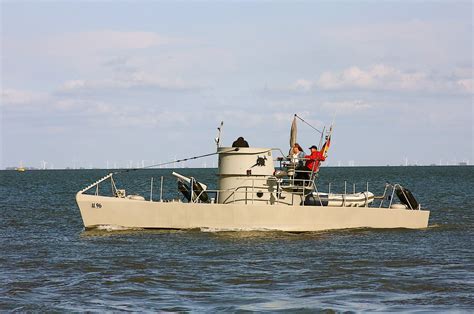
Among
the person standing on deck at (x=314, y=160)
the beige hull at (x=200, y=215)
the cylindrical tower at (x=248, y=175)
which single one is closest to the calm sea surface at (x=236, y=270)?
the beige hull at (x=200, y=215)

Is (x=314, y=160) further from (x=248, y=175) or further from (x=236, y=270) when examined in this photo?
(x=236, y=270)

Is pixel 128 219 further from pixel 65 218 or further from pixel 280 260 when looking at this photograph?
pixel 65 218

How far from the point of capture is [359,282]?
1691 centimetres

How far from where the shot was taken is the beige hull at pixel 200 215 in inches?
993

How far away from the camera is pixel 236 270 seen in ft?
60.5

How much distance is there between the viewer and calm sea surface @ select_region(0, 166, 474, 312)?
1469cm

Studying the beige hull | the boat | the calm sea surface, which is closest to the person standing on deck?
the boat

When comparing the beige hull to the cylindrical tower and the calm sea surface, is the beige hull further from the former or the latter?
the cylindrical tower

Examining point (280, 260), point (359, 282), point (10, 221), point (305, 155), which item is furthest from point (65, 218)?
point (359, 282)

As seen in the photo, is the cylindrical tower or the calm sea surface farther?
the cylindrical tower

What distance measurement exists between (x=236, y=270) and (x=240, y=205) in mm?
6800

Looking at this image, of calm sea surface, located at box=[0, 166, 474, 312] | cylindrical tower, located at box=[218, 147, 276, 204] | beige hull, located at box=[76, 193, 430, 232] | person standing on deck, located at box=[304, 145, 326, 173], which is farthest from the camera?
person standing on deck, located at box=[304, 145, 326, 173]

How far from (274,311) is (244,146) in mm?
12506

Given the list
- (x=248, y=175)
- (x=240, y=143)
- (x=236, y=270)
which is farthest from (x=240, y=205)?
(x=236, y=270)
